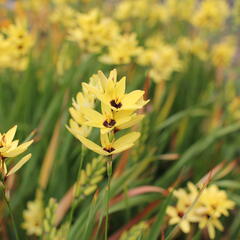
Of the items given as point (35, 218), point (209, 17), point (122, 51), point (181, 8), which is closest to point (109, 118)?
point (35, 218)

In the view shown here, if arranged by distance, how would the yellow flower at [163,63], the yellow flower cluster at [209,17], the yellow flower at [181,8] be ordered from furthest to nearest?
the yellow flower at [181,8] → the yellow flower cluster at [209,17] → the yellow flower at [163,63]

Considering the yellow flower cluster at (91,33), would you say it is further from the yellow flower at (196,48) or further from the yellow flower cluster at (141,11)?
the yellow flower cluster at (141,11)

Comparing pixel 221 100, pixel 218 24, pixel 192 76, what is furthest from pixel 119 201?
pixel 218 24

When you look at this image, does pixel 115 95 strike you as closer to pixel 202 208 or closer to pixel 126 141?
pixel 126 141

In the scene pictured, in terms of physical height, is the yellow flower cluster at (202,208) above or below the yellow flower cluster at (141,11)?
below

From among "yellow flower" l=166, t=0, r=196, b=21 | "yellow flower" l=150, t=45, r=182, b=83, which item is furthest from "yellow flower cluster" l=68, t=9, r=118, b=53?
"yellow flower" l=166, t=0, r=196, b=21

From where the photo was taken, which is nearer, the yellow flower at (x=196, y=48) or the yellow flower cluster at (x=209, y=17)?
the yellow flower cluster at (x=209, y=17)

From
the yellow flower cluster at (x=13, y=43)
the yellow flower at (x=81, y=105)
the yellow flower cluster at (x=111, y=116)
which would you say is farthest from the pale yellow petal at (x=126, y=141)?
the yellow flower cluster at (x=13, y=43)

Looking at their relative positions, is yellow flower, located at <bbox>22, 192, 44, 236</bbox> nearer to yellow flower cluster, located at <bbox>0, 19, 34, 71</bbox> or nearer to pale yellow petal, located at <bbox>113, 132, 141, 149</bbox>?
yellow flower cluster, located at <bbox>0, 19, 34, 71</bbox>
